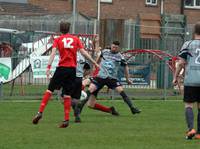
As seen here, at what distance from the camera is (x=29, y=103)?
22672 millimetres

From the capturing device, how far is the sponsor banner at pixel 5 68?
2412 cm

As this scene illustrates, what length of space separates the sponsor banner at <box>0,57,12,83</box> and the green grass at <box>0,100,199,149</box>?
3.17 m

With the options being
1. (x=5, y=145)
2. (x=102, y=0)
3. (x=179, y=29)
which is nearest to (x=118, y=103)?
(x=5, y=145)

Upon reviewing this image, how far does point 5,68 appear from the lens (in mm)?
24359

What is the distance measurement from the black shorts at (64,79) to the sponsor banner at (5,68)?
8.74m

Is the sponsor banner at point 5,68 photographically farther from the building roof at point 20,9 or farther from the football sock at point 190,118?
the building roof at point 20,9

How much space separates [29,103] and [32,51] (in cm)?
507

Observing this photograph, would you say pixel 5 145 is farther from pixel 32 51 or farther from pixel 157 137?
pixel 32 51

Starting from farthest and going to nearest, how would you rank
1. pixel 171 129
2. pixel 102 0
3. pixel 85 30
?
pixel 102 0, pixel 85 30, pixel 171 129

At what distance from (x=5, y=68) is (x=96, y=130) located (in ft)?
32.9

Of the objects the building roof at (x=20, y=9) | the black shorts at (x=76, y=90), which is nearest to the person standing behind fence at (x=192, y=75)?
the black shorts at (x=76, y=90)

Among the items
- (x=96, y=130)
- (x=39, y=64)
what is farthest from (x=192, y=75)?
(x=39, y=64)

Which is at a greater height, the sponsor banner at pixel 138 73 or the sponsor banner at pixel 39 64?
the sponsor banner at pixel 39 64

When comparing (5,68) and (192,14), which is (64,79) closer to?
(5,68)
